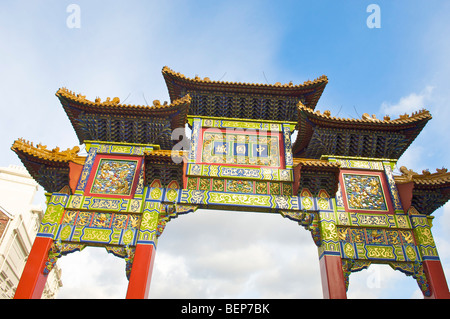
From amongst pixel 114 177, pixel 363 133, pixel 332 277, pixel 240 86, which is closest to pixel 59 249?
pixel 114 177

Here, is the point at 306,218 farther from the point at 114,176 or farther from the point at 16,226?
the point at 16,226

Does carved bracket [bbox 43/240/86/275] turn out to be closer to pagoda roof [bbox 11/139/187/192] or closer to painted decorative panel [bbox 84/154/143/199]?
painted decorative panel [bbox 84/154/143/199]

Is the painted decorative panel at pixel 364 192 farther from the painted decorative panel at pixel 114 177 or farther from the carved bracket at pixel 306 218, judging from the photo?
the painted decorative panel at pixel 114 177

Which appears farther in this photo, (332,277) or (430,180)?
(430,180)

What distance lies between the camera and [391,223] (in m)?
9.27

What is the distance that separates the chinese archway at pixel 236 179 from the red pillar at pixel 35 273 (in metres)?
0.03

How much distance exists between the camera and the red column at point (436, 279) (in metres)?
8.10

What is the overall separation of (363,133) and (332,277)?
16.1 ft

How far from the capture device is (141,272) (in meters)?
8.08
